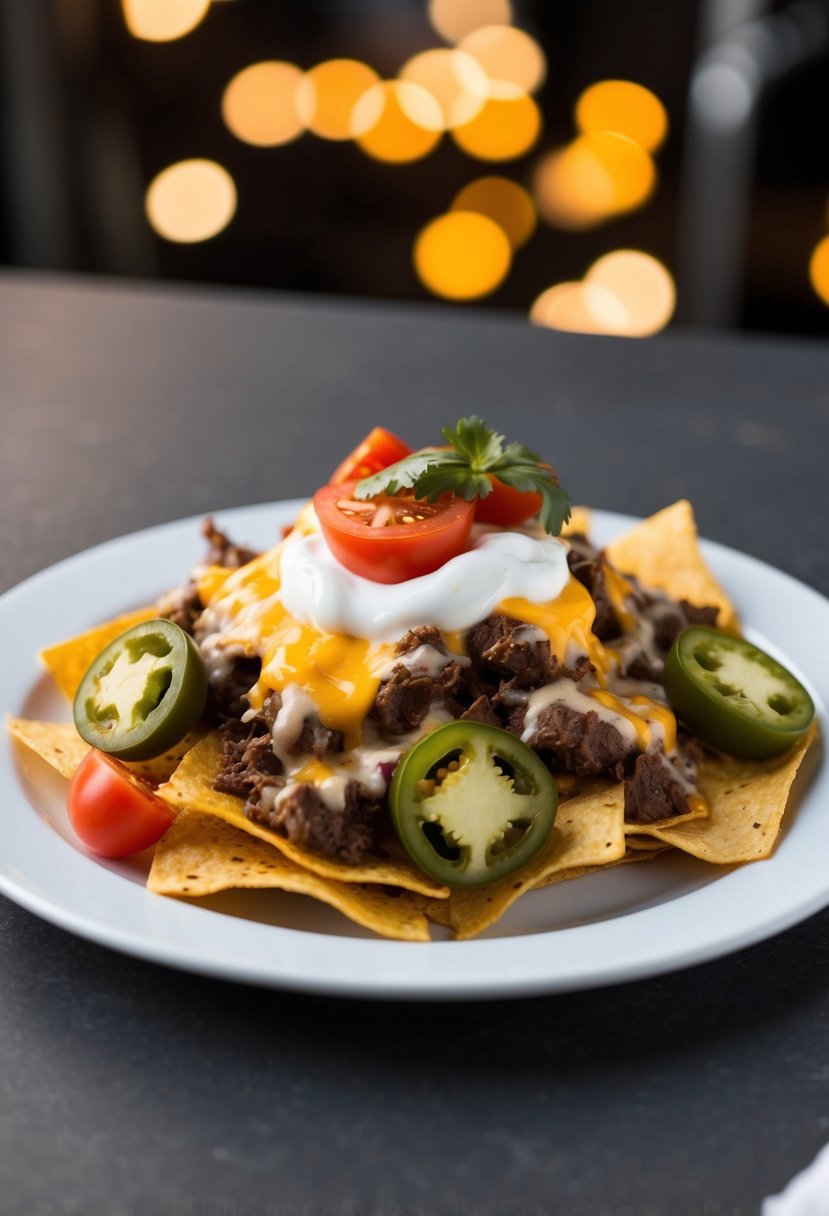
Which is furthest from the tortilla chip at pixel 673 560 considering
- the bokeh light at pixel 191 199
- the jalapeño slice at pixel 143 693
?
the bokeh light at pixel 191 199

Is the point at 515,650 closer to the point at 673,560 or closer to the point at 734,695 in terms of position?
the point at 734,695

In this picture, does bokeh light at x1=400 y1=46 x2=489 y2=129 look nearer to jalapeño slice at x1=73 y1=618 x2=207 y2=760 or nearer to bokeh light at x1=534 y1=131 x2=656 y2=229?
bokeh light at x1=534 y1=131 x2=656 y2=229

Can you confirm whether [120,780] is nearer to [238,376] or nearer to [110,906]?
[110,906]

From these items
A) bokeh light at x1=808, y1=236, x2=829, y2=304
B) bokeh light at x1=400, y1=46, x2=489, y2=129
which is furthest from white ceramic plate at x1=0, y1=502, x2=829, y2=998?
bokeh light at x1=400, y1=46, x2=489, y2=129

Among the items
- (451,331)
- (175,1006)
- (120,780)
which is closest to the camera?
(175,1006)

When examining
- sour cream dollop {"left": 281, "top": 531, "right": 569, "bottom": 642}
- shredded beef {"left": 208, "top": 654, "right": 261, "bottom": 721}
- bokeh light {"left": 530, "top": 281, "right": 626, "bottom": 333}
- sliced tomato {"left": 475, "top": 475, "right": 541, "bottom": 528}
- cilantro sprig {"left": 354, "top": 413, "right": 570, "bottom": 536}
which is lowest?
bokeh light {"left": 530, "top": 281, "right": 626, "bottom": 333}

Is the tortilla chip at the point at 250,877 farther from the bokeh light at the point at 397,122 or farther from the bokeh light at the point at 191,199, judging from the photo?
the bokeh light at the point at 191,199

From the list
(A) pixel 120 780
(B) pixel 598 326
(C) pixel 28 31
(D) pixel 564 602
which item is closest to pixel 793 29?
(B) pixel 598 326
